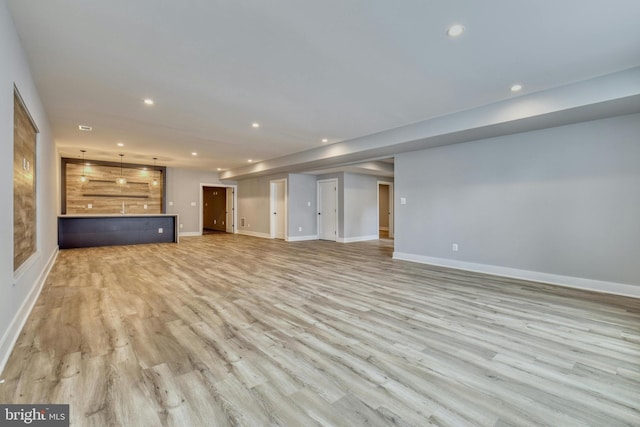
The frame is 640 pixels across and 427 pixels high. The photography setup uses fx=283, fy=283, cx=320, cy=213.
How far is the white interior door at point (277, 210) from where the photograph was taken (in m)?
9.88

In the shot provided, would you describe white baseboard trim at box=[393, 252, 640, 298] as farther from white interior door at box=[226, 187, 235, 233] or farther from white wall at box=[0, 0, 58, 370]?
white interior door at box=[226, 187, 235, 233]

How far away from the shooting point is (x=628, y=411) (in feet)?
5.12

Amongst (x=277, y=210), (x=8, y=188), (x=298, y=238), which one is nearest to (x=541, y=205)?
(x=8, y=188)

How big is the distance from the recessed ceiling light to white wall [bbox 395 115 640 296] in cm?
285

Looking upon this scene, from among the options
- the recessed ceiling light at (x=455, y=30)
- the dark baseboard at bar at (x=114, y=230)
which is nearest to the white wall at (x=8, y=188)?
the recessed ceiling light at (x=455, y=30)

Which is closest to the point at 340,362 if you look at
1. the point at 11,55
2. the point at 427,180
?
the point at 11,55

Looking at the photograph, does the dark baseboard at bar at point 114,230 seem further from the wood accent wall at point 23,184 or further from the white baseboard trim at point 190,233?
the wood accent wall at point 23,184

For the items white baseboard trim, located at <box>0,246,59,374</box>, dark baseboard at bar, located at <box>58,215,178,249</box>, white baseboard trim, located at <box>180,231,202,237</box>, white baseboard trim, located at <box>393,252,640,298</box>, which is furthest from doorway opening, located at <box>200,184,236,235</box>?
white baseboard trim, located at <box>393,252,640,298</box>

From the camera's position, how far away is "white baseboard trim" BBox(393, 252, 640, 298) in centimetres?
368

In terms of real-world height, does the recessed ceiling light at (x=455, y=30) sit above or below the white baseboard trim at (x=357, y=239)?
above

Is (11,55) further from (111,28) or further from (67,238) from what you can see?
(67,238)

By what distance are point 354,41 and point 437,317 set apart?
8.97ft

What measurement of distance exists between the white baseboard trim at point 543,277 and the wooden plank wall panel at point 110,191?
29.2ft

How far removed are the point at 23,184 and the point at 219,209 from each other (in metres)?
10.5
